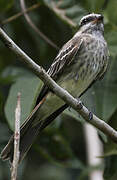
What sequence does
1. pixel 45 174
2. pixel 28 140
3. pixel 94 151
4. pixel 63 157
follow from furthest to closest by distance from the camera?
1. pixel 45 174
2. pixel 63 157
3. pixel 94 151
4. pixel 28 140

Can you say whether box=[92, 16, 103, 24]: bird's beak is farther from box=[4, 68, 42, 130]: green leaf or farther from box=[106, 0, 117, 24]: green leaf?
box=[4, 68, 42, 130]: green leaf

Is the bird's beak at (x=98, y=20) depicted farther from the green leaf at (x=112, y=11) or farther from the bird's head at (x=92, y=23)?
the green leaf at (x=112, y=11)

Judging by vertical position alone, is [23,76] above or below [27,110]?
above

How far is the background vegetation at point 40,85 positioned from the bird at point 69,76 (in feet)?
0.33

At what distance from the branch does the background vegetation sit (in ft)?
1.26

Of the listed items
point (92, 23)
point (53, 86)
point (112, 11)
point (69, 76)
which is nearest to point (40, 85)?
point (69, 76)

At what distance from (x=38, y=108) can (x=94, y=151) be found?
2.34 ft

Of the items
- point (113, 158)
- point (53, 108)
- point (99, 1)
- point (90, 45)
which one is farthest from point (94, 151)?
point (99, 1)

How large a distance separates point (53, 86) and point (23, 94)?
38.4 inches

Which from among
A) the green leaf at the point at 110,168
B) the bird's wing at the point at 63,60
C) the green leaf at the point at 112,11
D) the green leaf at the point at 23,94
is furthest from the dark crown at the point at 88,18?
the green leaf at the point at 110,168

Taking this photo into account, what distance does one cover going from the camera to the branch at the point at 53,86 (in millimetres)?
2821

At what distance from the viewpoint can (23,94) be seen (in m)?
4.00

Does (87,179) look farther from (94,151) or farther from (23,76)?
(23,76)

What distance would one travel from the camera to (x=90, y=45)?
155 inches
